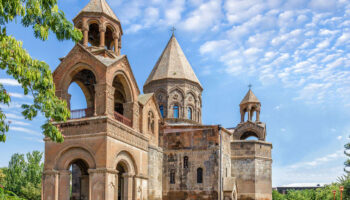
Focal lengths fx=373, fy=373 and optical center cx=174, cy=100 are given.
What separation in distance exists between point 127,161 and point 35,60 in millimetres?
11668

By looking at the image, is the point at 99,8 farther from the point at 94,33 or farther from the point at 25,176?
the point at 25,176

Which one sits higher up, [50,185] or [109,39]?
[109,39]

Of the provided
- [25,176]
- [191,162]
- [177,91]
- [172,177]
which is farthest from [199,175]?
[25,176]

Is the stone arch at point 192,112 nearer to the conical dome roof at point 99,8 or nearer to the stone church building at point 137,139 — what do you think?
the stone church building at point 137,139

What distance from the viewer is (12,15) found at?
6891 millimetres

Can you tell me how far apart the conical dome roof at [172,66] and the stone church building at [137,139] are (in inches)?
3.7

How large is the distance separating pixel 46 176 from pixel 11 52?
1094 centimetres

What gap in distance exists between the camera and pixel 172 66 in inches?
1176

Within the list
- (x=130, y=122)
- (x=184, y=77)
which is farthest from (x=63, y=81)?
(x=184, y=77)

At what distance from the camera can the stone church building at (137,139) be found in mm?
16703

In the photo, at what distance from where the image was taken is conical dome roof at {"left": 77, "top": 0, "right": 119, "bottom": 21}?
18.9 m

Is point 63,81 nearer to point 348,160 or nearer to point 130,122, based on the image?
point 130,122

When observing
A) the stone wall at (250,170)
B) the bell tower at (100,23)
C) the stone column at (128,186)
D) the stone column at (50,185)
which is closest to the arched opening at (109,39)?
the bell tower at (100,23)

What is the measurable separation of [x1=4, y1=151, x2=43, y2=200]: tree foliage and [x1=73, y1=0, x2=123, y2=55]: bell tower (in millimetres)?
24318
